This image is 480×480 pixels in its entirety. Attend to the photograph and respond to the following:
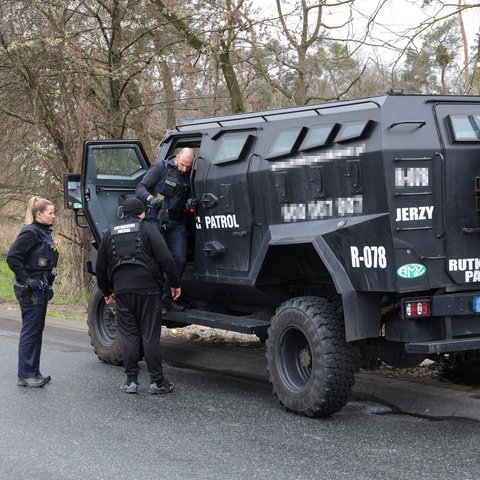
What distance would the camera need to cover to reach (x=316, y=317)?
20.7 ft

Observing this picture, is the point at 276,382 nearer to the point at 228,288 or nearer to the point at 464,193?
the point at 228,288

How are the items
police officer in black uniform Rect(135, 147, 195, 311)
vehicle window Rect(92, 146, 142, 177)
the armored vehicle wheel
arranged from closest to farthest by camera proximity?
the armored vehicle wheel → police officer in black uniform Rect(135, 147, 195, 311) → vehicle window Rect(92, 146, 142, 177)

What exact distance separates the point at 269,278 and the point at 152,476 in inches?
105

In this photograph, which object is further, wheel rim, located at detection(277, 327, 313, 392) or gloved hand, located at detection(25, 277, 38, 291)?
gloved hand, located at detection(25, 277, 38, 291)

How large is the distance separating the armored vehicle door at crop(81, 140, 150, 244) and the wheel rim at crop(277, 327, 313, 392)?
9.33 ft

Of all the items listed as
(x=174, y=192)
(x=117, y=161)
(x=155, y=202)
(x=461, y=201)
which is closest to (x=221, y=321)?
(x=155, y=202)

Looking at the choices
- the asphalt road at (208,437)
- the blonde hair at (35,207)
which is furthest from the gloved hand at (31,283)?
the asphalt road at (208,437)

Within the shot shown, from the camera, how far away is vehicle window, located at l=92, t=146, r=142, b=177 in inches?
353

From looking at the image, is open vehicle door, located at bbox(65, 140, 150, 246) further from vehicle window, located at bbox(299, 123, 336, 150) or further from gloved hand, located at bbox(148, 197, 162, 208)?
vehicle window, located at bbox(299, 123, 336, 150)

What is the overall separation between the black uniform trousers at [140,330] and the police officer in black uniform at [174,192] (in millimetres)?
780

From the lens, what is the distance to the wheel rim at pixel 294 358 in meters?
6.59

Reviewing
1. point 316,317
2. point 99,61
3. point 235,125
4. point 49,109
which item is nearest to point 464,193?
point 316,317

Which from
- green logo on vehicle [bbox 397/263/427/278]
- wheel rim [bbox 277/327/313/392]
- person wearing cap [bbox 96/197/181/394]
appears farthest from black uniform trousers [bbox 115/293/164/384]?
green logo on vehicle [bbox 397/263/427/278]

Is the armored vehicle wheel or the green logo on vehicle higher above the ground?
the green logo on vehicle
